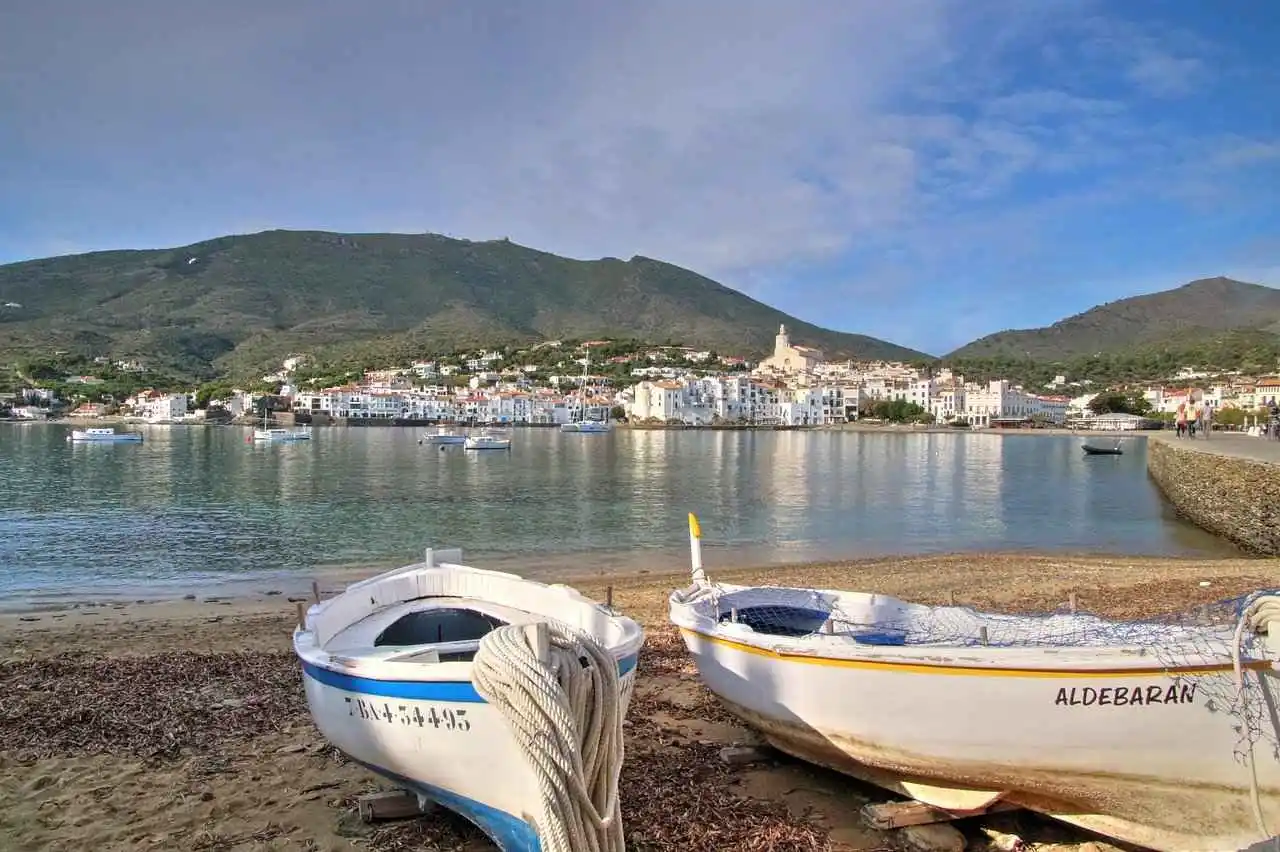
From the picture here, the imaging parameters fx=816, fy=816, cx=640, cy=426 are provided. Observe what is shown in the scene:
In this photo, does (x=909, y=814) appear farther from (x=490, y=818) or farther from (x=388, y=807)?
(x=388, y=807)

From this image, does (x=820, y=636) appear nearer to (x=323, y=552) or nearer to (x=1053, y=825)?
(x=1053, y=825)

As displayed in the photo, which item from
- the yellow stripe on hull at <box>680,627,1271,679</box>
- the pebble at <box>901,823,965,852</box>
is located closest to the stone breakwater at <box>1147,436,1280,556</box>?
the yellow stripe on hull at <box>680,627,1271,679</box>

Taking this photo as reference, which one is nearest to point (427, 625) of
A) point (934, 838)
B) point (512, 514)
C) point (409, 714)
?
point (409, 714)

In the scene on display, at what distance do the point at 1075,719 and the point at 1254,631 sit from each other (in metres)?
1.13

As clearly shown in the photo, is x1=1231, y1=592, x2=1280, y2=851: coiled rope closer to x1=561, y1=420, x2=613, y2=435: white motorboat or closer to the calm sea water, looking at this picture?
the calm sea water

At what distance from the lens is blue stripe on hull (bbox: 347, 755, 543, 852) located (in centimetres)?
423

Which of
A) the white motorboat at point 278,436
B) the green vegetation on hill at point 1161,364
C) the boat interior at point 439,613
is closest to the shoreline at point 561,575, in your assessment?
the boat interior at point 439,613

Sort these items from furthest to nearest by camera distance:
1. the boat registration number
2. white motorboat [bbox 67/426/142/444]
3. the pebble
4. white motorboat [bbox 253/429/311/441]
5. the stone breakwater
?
white motorboat [bbox 253/429/311/441], white motorboat [bbox 67/426/142/444], the stone breakwater, the pebble, the boat registration number

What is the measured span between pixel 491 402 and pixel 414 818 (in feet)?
441

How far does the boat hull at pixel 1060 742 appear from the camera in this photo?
4559 mm

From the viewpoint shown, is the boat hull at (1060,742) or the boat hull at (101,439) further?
the boat hull at (101,439)

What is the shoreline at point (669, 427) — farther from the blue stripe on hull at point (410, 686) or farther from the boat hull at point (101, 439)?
the blue stripe on hull at point (410, 686)

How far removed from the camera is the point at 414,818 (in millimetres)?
5199

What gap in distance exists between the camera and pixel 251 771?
6000 mm
